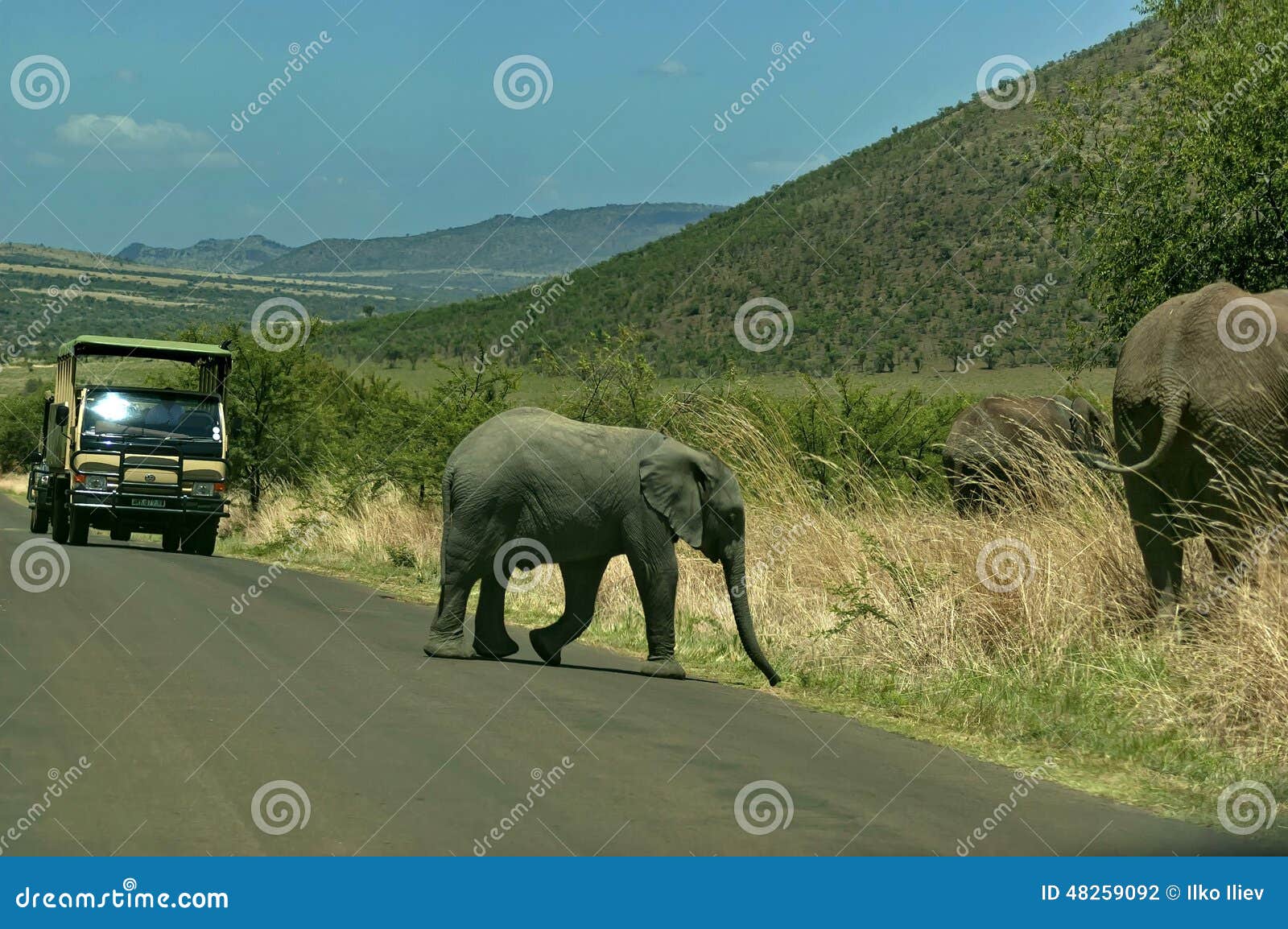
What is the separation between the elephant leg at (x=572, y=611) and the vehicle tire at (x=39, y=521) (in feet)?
70.6

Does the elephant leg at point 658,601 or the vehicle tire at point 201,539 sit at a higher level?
the vehicle tire at point 201,539

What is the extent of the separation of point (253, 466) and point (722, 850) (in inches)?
1071

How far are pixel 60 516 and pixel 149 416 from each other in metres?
2.86

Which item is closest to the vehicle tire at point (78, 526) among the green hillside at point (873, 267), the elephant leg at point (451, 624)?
Answer: the elephant leg at point (451, 624)

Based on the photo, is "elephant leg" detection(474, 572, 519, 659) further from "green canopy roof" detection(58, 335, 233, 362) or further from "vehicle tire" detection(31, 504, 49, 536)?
"vehicle tire" detection(31, 504, 49, 536)

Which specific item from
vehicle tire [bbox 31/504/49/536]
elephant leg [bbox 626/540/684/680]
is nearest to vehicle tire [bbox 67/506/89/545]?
vehicle tire [bbox 31/504/49/536]

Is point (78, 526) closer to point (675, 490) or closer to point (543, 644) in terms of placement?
point (543, 644)

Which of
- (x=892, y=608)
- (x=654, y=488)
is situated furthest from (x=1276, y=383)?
(x=654, y=488)

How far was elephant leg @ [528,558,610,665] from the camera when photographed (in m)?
11.8

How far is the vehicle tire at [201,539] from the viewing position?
25.7m

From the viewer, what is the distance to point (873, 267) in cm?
6334

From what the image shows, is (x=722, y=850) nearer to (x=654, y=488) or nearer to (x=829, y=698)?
(x=829, y=698)

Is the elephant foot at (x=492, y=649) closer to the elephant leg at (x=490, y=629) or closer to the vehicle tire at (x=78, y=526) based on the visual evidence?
the elephant leg at (x=490, y=629)

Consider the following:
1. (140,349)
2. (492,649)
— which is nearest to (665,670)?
(492,649)
